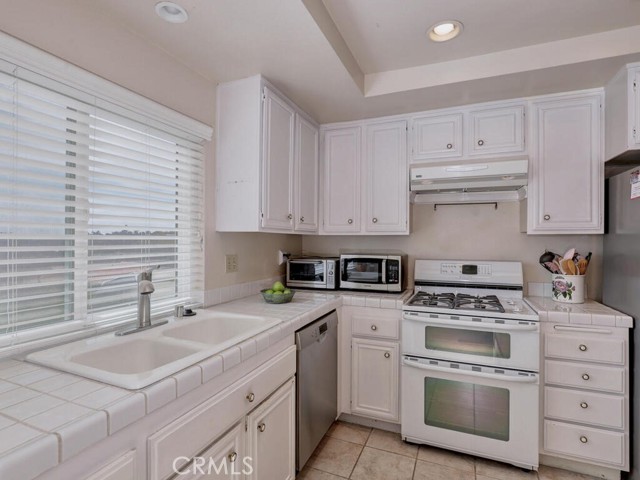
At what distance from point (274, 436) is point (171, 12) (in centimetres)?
190

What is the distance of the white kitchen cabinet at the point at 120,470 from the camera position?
79cm

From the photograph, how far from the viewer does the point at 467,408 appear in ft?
6.61

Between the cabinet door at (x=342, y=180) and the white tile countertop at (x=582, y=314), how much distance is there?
134 cm

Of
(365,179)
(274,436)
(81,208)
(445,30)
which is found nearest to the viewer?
(81,208)

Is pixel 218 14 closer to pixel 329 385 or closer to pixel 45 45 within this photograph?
pixel 45 45

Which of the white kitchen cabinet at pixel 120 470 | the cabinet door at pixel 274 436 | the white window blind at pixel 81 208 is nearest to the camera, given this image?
the white kitchen cabinet at pixel 120 470

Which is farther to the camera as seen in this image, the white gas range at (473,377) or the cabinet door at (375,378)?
the cabinet door at (375,378)

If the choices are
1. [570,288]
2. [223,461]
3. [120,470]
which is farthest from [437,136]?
[120,470]

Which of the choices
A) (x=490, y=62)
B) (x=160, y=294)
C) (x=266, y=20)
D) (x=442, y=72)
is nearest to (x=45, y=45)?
(x=266, y=20)

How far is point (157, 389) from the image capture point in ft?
3.06

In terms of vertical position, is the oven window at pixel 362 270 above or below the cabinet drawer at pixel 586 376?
above

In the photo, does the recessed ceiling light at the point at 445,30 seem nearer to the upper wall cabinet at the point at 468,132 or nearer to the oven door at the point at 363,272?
the upper wall cabinet at the point at 468,132

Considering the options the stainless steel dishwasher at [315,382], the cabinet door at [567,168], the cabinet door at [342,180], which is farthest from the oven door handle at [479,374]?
the cabinet door at [342,180]

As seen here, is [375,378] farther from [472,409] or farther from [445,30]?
[445,30]
